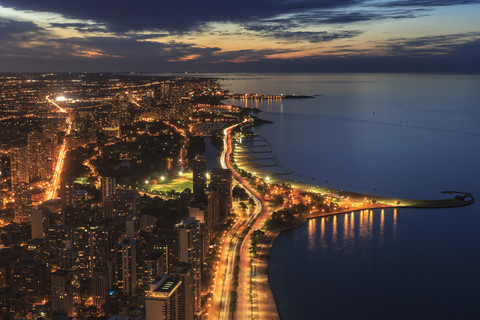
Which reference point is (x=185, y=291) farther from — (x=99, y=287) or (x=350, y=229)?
(x=350, y=229)

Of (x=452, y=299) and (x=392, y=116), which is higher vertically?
(x=392, y=116)

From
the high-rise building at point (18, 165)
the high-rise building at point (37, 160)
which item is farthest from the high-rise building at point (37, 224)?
the high-rise building at point (37, 160)

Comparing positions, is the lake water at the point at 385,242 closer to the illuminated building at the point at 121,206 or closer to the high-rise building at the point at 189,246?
the high-rise building at the point at 189,246

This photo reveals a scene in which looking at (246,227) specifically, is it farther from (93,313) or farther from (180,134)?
(180,134)

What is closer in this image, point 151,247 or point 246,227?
point 151,247

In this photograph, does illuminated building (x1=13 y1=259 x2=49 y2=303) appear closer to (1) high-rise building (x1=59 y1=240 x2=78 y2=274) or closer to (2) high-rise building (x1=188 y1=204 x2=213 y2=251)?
(1) high-rise building (x1=59 y1=240 x2=78 y2=274)

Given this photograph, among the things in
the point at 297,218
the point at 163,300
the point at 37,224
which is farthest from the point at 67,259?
the point at 297,218

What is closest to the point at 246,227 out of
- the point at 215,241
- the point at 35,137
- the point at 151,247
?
the point at 215,241
